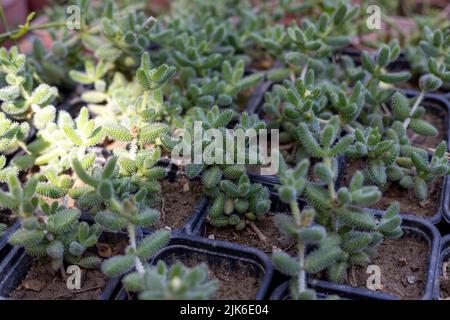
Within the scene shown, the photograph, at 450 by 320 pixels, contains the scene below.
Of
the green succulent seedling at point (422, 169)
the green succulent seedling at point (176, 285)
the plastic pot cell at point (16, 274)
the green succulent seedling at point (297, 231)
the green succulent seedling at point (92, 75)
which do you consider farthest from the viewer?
the green succulent seedling at point (92, 75)

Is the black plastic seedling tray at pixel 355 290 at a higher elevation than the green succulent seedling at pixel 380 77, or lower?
lower

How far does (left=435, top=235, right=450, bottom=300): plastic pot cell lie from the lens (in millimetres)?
1359

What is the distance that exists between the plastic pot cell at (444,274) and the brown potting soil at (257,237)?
40 centimetres

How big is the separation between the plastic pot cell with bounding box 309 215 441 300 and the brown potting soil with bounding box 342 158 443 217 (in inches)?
4.9

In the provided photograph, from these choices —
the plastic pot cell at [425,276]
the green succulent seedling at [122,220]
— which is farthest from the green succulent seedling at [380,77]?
the green succulent seedling at [122,220]

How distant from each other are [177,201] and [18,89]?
61cm

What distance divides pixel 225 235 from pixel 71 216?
0.46 metres

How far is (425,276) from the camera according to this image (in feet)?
4.65

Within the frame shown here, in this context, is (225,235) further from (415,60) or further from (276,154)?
(415,60)

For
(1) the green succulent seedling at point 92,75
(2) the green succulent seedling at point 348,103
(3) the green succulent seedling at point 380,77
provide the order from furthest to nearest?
(1) the green succulent seedling at point 92,75, (3) the green succulent seedling at point 380,77, (2) the green succulent seedling at point 348,103

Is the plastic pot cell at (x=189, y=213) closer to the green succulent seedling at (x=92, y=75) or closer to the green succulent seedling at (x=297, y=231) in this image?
the green succulent seedling at (x=297, y=231)

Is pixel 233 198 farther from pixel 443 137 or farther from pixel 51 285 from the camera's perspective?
pixel 443 137

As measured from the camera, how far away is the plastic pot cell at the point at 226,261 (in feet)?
4.48

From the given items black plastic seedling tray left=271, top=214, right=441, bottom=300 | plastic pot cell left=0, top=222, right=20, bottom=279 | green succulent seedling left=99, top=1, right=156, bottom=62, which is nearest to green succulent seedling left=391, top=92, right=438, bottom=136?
black plastic seedling tray left=271, top=214, right=441, bottom=300
